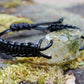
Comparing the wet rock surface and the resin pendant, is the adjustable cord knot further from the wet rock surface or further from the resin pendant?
the wet rock surface

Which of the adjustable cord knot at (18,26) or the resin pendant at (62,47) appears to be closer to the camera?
the resin pendant at (62,47)

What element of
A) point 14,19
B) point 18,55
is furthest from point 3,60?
point 14,19

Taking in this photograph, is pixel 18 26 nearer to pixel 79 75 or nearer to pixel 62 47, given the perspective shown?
pixel 62 47

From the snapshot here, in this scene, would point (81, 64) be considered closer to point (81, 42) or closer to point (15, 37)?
point (81, 42)

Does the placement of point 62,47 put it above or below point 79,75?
above

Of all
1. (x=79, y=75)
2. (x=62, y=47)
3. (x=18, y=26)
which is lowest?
(x=79, y=75)

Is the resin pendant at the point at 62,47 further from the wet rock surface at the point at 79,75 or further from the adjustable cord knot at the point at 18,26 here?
the adjustable cord knot at the point at 18,26

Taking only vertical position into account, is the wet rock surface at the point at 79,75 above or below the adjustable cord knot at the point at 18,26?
below

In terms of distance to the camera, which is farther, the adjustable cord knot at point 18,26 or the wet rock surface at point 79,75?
the adjustable cord knot at point 18,26

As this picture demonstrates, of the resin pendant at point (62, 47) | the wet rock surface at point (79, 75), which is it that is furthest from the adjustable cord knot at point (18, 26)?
the wet rock surface at point (79, 75)

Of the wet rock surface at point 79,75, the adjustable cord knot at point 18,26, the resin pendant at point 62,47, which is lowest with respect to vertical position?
the wet rock surface at point 79,75

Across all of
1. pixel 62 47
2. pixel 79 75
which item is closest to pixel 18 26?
pixel 62 47
